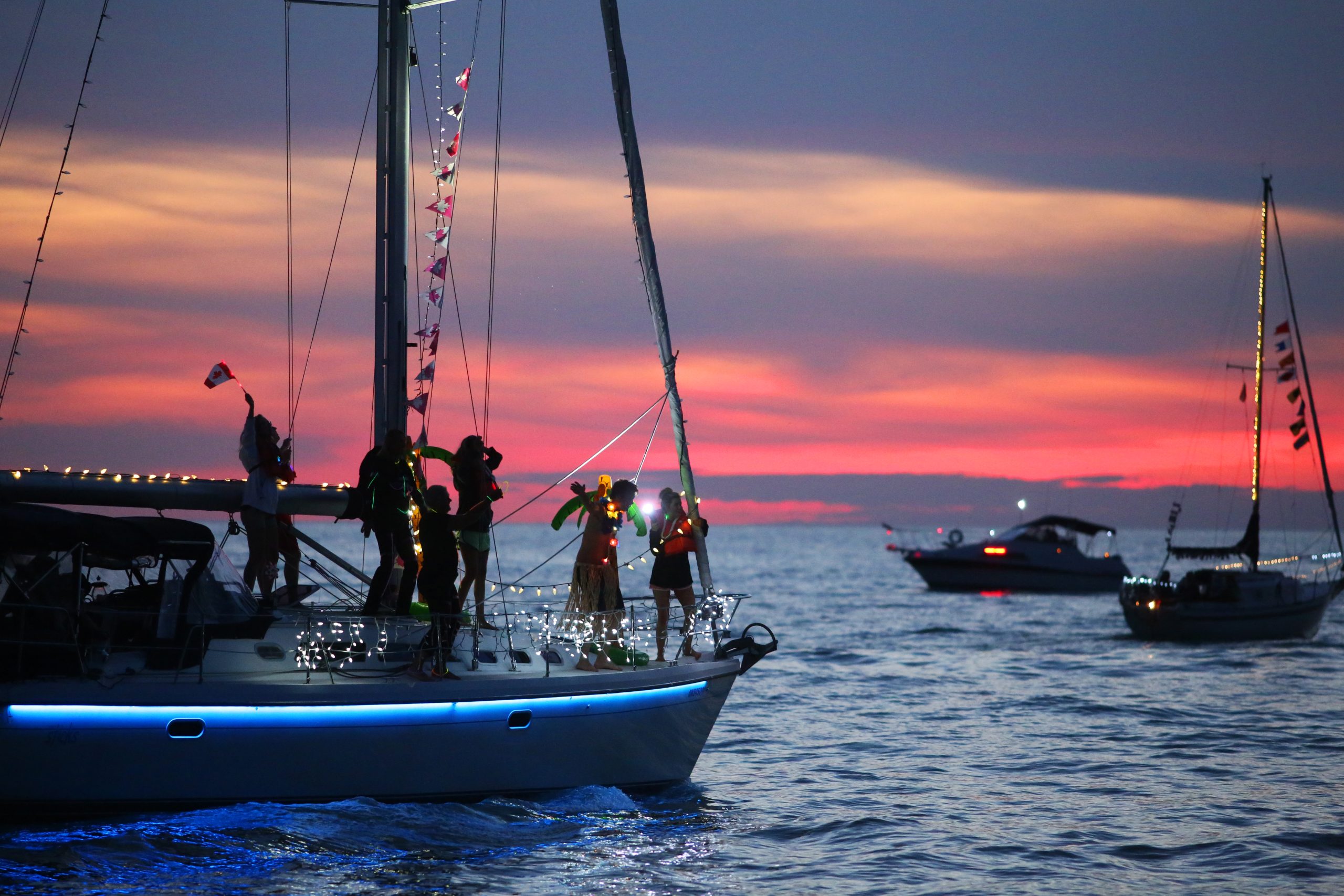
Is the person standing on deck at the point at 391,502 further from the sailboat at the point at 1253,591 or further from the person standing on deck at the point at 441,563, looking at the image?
the sailboat at the point at 1253,591

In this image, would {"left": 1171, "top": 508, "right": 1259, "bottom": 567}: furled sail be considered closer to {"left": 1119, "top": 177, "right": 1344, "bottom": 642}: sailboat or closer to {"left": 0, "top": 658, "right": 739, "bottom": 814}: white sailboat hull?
{"left": 1119, "top": 177, "right": 1344, "bottom": 642}: sailboat

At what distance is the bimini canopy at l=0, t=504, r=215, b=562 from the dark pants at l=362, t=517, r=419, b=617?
1576 millimetres

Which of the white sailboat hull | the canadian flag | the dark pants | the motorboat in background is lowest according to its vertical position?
the motorboat in background

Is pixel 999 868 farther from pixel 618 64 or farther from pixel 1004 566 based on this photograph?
pixel 1004 566

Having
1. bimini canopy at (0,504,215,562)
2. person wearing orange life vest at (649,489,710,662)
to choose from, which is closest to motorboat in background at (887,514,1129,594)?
person wearing orange life vest at (649,489,710,662)

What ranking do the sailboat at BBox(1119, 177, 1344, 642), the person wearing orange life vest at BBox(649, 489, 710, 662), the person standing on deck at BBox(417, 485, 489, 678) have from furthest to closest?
the sailboat at BBox(1119, 177, 1344, 642) < the person wearing orange life vest at BBox(649, 489, 710, 662) < the person standing on deck at BBox(417, 485, 489, 678)

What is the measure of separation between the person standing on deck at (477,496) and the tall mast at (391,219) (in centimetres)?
119

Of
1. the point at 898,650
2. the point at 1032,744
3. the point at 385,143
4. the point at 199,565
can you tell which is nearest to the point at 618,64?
the point at 385,143

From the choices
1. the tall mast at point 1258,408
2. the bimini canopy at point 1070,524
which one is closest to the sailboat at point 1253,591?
the tall mast at point 1258,408

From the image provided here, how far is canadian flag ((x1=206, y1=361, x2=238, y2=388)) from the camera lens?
13.3 m

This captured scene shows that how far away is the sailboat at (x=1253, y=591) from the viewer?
118 ft

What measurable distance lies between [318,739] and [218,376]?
4.29m

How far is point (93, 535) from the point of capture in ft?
36.0

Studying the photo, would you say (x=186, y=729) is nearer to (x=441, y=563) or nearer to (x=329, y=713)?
(x=329, y=713)
